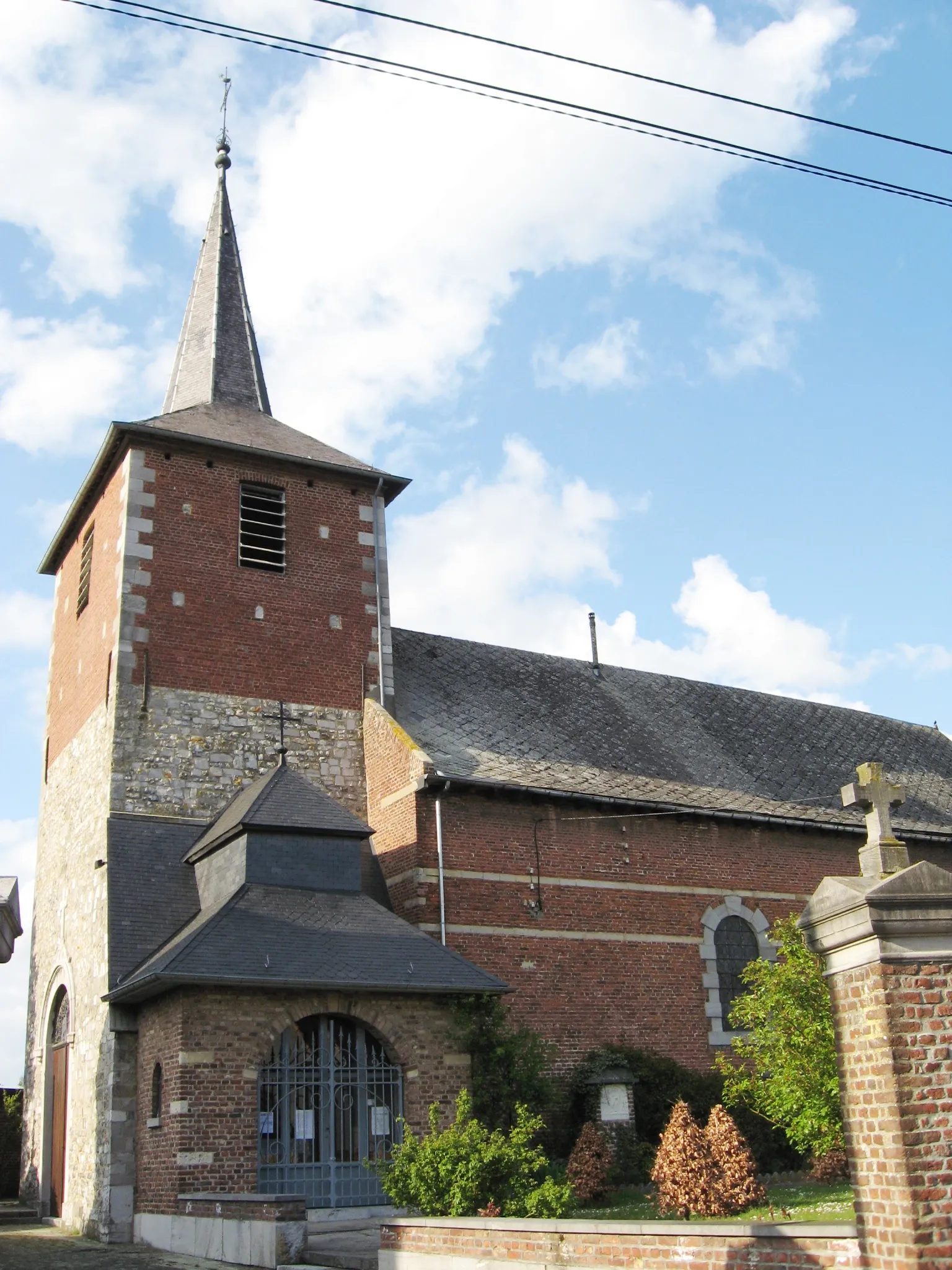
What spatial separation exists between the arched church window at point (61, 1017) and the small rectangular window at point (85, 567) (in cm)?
582

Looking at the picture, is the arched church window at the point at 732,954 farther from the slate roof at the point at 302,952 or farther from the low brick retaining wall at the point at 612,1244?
the low brick retaining wall at the point at 612,1244

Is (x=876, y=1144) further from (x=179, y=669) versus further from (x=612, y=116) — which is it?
(x=179, y=669)

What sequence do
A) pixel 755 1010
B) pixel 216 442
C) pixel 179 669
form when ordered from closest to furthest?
1. pixel 755 1010
2. pixel 179 669
3. pixel 216 442

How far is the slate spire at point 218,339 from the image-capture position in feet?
67.6

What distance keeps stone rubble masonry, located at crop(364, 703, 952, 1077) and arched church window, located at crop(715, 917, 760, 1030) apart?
16cm

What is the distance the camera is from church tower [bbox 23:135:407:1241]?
→ 49.1 ft

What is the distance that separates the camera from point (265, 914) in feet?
43.5

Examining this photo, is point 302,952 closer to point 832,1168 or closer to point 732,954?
point 832,1168

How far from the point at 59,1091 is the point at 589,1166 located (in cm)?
748

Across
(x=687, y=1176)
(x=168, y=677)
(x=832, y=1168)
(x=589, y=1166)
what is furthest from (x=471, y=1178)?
(x=168, y=677)

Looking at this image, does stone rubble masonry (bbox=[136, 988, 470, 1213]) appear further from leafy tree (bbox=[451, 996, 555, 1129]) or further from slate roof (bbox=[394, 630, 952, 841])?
slate roof (bbox=[394, 630, 952, 841])

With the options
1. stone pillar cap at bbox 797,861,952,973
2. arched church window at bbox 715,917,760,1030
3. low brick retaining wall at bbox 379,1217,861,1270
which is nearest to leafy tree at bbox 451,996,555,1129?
low brick retaining wall at bbox 379,1217,861,1270

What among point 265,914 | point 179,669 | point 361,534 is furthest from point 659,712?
point 265,914

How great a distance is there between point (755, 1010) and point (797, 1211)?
243cm
